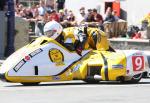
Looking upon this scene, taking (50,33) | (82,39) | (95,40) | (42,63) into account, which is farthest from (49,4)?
(42,63)

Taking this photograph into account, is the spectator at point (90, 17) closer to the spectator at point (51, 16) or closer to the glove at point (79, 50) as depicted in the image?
the spectator at point (51, 16)

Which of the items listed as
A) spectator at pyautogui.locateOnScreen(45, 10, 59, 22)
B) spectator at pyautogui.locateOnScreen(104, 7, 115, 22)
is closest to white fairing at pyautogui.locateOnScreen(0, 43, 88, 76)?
spectator at pyautogui.locateOnScreen(45, 10, 59, 22)

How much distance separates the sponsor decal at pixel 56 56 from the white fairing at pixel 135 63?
1.47 m

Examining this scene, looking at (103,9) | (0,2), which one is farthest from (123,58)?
(103,9)

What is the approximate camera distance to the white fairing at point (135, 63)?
15531 millimetres

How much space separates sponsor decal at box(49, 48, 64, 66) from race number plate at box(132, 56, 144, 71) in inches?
63.9

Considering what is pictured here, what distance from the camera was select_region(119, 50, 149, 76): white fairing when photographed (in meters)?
15.5

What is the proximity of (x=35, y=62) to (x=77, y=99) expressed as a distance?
122 inches

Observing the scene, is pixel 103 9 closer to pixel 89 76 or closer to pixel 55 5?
pixel 55 5

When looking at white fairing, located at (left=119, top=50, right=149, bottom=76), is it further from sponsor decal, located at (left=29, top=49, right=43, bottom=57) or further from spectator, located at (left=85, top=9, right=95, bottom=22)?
spectator, located at (left=85, top=9, right=95, bottom=22)

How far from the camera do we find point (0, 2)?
77.6 ft

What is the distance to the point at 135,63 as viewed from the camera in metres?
15.7

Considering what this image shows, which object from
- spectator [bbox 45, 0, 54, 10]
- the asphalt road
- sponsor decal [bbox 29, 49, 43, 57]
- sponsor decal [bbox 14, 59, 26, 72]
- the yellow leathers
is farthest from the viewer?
spectator [bbox 45, 0, 54, 10]

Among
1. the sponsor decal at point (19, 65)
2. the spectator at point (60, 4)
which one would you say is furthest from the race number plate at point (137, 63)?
the spectator at point (60, 4)
